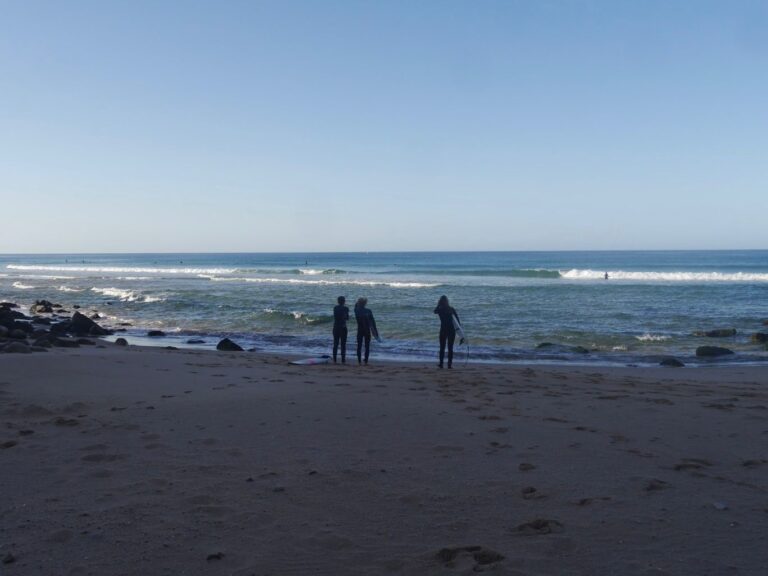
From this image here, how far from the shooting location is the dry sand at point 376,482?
3844 millimetres

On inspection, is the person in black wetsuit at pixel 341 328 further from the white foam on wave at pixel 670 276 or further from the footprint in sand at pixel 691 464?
the white foam on wave at pixel 670 276

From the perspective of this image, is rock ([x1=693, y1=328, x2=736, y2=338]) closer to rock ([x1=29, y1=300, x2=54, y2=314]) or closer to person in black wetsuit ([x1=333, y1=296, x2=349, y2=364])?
person in black wetsuit ([x1=333, y1=296, x2=349, y2=364])

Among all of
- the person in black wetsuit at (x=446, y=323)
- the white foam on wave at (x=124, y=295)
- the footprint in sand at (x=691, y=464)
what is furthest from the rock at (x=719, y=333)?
the white foam on wave at (x=124, y=295)

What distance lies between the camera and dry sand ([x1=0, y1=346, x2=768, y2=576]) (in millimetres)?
3844

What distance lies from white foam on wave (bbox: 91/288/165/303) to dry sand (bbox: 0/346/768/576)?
2854 cm

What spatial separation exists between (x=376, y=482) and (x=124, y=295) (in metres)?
38.6

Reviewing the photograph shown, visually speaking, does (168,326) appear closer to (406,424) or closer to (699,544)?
(406,424)

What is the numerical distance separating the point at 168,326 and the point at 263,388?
16651mm

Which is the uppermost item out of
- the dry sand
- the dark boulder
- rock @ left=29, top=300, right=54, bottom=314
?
the dry sand

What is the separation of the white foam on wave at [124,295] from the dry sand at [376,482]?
28538 millimetres

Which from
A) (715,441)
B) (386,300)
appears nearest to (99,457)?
(715,441)

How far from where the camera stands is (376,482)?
5109 mm

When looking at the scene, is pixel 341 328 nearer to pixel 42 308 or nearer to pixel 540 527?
pixel 540 527

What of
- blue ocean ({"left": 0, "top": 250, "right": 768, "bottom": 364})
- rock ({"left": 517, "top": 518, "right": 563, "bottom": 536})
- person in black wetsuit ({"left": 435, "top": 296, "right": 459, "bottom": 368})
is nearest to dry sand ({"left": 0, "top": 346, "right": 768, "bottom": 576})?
rock ({"left": 517, "top": 518, "right": 563, "bottom": 536})
